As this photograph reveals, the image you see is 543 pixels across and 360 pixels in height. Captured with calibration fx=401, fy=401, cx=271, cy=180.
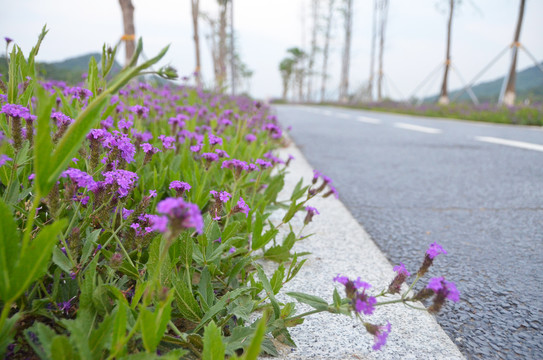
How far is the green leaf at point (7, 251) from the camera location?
2.20ft

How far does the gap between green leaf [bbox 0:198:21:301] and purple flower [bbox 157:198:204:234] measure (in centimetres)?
28

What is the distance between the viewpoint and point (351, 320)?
1.07 metres

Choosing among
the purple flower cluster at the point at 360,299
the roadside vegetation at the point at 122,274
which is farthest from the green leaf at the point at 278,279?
the purple flower cluster at the point at 360,299

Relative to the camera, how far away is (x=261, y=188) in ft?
6.91

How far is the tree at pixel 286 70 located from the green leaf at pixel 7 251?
163 ft

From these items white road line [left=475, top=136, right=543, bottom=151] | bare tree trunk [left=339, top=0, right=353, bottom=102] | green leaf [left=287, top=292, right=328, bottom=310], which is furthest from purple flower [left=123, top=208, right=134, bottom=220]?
bare tree trunk [left=339, top=0, right=353, bottom=102]

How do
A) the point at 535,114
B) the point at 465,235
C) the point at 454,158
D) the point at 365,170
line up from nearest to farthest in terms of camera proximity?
the point at 465,235
the point at 365,170
the point at 454,158
the point at 535,114

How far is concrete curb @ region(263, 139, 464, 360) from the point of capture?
94 cm

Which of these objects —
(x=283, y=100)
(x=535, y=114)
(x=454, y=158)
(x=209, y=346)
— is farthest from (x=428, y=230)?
(x=283, y=100)

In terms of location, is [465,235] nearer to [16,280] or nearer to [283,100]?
[16,280]

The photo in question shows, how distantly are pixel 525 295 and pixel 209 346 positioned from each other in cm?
101

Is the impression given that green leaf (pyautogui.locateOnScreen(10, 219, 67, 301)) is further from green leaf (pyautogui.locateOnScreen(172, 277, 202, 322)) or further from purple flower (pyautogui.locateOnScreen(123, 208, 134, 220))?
purple flower (pyautogui.locateOnScreen(123, 208, 134, 220))

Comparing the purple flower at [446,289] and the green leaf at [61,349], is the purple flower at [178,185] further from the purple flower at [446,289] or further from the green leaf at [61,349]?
the purple flower at [446,289]

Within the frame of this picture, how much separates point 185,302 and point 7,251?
1.34 feet
